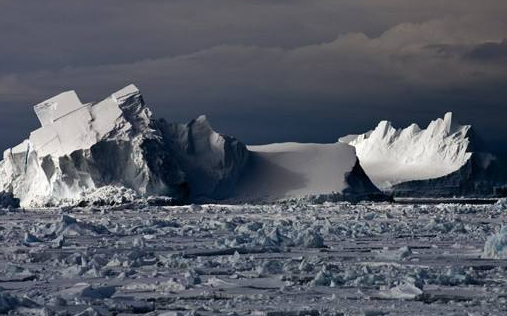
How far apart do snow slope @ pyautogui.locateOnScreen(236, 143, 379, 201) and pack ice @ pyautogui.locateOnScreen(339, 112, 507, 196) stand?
8094 mm

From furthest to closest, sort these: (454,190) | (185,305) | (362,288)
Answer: (454,190) < (362,288) < (185,305)

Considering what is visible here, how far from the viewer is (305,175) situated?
32.8 m

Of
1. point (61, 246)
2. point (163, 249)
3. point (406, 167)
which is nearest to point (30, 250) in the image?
point (61, 246)

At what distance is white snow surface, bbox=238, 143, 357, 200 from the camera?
31906 millimetres

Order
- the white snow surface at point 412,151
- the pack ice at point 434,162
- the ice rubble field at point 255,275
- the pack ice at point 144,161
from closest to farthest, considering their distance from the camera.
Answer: the ice rubble field at point 255,275 → the pack ice at point 144,161 → the pack ice at point 434,162 → the white snow surface at point 412,151

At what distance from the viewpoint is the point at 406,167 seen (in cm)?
4472

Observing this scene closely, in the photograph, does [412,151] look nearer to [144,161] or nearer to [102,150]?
[144,161]

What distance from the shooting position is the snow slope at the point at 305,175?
31.9 metres

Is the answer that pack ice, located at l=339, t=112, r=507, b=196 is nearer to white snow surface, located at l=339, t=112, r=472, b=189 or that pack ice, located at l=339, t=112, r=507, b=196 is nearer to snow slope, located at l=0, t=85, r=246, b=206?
white snow surface, located at l=339, t=112, r=472, b=189

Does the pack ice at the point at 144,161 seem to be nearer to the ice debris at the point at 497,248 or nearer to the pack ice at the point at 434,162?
the pack ice at the point at 434,162

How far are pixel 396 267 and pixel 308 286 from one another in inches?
69.2

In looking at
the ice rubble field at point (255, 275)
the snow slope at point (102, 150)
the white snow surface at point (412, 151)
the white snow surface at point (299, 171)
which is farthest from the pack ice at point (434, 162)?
the ice rubble field at point (255, 275)

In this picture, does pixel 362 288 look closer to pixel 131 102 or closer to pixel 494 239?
pixel 494 239

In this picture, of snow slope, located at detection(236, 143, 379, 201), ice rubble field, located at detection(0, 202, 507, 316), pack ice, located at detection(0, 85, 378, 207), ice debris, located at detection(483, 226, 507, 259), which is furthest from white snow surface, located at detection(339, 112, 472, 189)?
ice debris, located at detection(483, 226, 507, 259)
